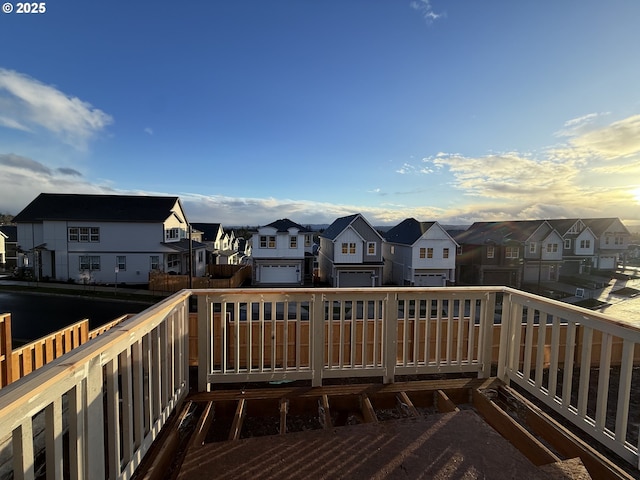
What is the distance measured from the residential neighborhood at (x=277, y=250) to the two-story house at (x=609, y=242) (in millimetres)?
6138

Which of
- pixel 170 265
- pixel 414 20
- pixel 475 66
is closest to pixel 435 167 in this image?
pixel 475 66

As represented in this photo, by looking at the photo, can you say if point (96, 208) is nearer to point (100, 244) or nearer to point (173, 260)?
point (100, 244)

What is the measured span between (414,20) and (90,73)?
9463mm

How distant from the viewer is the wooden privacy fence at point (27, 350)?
12.6 ft

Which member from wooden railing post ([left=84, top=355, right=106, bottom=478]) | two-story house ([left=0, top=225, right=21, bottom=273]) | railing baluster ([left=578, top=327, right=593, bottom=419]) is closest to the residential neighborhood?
two-story house ([left=0, top=225, right=21, bottom=273])

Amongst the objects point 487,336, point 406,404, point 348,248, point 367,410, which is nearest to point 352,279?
point 348,248

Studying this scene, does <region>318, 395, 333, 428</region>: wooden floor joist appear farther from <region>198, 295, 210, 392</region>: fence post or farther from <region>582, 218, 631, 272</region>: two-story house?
<region>582, 218, 631, 272</region>: two-story house

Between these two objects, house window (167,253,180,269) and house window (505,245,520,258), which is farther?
house window (505,245,520,258)

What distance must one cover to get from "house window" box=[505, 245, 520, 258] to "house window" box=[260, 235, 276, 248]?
62.9 ft

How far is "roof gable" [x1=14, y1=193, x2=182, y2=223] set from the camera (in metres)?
19.3

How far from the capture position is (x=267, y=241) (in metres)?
20.5

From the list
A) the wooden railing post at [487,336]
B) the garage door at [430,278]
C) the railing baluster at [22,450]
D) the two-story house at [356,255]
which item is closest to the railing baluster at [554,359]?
the wooden railing post at [487,336]

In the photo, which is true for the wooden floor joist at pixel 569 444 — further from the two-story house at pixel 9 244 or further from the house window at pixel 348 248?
the two-story house at pixel 9 244

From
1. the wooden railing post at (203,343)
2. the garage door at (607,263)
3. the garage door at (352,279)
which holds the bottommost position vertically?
the garage door at (352,279)
